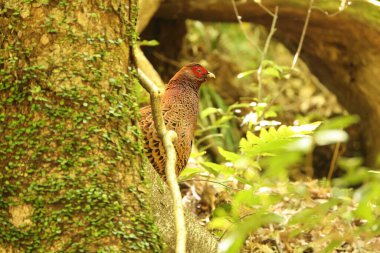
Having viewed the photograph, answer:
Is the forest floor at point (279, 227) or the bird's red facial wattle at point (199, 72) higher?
the bird's red facial wattle at point (199, 72)

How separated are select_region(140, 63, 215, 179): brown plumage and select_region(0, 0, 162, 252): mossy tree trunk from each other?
4.53ft

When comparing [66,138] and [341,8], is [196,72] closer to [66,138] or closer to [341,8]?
[341,8]

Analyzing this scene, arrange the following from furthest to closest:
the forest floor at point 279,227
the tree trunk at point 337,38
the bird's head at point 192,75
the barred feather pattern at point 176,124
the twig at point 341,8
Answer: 1. the tree trunk at point 337,38
2. the twig at point 341,8
3. the bird's head at point 192,75
4. the forest floor at point 279,227
5. the barred feather pattern at point 176,124

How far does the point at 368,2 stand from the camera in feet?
20.4

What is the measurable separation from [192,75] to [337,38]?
2725 mm

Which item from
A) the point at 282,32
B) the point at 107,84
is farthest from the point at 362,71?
the point at 107,84

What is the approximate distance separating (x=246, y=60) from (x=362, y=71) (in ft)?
12.6

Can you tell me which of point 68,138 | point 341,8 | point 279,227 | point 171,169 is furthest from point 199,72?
point 68,138

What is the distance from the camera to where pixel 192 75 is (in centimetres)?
462

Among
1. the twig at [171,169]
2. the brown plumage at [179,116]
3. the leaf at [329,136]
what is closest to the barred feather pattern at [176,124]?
the brown plumage at [179,116]

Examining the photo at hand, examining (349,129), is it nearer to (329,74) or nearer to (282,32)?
(329,74)

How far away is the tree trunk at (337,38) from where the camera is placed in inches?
255

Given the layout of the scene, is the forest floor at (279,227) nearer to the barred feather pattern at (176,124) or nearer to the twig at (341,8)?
the barred feather pattern at (176,124)

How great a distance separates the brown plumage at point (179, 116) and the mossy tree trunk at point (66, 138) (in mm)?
1379
